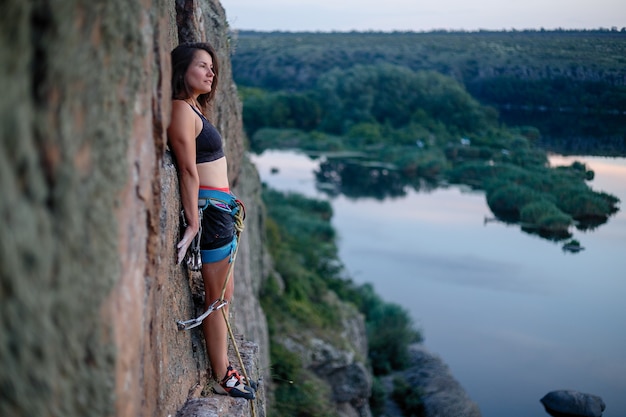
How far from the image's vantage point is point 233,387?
4.56 m

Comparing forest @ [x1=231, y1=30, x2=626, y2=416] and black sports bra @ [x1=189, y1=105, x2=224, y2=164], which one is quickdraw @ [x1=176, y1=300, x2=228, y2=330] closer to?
black sports bra @ [x1=189, y1=105, x2=224, y2=164]

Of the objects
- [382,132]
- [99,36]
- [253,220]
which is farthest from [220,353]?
[382,132]

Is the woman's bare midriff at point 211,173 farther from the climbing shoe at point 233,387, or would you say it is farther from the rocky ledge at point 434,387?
the rocky ledge at point 434,387

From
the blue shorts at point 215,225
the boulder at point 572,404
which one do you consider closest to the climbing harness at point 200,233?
the blue shorts at point 215,225

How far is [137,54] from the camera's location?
109 inches

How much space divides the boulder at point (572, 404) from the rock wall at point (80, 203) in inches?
463

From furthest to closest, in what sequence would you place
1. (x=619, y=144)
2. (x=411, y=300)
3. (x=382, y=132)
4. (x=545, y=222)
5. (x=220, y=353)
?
1. (x=382, y=132)
2. (x=411, y=300)
3. (x=545, y=222)
4. (x=619, y=144)
5. (x=220, y=353)

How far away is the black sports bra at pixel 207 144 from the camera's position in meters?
4.19

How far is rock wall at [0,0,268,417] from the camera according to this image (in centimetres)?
187

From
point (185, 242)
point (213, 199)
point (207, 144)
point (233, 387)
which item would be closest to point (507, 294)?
point (233, 387)

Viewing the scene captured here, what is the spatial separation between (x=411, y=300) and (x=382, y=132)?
3052 centimetres

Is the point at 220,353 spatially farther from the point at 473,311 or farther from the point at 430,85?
the point at 430,85

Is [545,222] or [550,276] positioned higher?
[545,222]

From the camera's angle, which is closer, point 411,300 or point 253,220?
point 253,220
